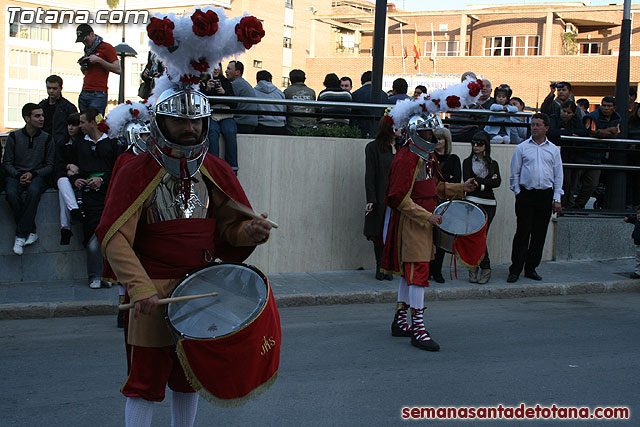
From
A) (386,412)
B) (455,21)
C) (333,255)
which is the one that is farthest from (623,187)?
(455,21)

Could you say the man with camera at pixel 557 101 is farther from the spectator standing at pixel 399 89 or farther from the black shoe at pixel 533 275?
the black shoe at pixel 533 275

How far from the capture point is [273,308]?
11.9ft

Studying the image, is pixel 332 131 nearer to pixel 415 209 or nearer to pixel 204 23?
pixel 415 209

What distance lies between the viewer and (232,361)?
11.1 feet

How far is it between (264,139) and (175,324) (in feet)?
21.5

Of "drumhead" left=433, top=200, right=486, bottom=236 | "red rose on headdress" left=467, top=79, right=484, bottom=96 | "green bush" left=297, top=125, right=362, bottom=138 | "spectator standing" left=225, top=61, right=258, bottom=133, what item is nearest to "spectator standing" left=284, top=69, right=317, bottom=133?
"green bush" left=297, top=125, right=362, bottom=138

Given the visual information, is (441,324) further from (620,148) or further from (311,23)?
(311,23)

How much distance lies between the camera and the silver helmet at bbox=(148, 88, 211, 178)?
361 centimetres

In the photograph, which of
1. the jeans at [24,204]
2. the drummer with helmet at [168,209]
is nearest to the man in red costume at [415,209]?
the drummer with helmet at [168,209]

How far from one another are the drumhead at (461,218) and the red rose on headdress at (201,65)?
11.2 feet

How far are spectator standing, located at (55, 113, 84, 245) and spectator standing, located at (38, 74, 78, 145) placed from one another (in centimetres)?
152

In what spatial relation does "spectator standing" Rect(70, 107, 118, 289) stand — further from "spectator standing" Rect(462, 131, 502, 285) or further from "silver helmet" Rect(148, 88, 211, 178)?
"silver helmet" Rect(148, 88, 211, 178)

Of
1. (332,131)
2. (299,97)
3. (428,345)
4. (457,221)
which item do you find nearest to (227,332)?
(428,345)

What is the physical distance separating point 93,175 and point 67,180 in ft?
1.18
